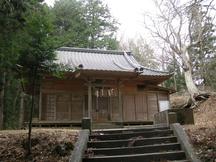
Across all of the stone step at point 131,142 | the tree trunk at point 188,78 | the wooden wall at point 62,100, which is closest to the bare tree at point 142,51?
the tree trunk at point 188,78

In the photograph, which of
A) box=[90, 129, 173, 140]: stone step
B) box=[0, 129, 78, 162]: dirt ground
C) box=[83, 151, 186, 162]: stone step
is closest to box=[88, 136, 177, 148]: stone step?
box=[90, 129, 173, 140]: stone step

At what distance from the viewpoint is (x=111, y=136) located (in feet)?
31.3

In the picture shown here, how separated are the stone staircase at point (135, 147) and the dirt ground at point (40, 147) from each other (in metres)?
0.71

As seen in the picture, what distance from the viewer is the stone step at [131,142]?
8.84m

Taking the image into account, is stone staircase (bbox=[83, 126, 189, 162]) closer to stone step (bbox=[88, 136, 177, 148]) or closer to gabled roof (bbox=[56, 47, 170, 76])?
stone step (bbox=[88, 136, 177, 148])

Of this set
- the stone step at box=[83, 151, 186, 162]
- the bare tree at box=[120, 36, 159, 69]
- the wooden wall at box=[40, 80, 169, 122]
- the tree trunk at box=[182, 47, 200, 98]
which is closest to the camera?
the stone step at box=[83, 151, 186, 162]

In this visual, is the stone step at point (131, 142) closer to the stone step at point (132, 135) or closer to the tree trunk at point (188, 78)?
the stone step at point (132, 135)

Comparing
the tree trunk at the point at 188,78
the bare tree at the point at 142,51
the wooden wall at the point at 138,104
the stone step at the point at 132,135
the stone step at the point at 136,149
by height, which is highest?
the bare tree at the point at 142,51

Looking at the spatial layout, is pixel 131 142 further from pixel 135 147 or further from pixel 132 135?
pixel 132 135

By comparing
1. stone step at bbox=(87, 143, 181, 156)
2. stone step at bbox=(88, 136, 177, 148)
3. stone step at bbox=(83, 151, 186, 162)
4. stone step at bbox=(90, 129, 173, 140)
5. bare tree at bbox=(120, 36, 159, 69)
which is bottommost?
stone step at bbox=(83, 151, 186, 162)

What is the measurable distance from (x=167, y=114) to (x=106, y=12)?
23522mm

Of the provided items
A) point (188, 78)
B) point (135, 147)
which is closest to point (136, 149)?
point (135, 147)

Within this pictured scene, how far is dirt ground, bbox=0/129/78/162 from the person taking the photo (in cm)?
808

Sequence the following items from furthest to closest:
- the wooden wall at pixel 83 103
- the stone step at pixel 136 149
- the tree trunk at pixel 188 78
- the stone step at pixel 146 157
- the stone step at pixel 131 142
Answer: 1. the tree trunk at pixel 188 78
2. the wooden wall at pixel 83 103
3. the stone step at pixel 131 142
4. the stone step at pixel 136 149
5. the stone step at pixel 146 157
